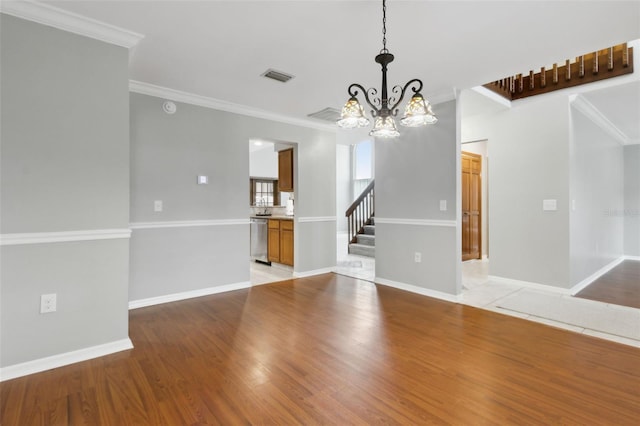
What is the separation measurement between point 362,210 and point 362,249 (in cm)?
108

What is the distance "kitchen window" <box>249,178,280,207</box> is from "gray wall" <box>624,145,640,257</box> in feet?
29.5

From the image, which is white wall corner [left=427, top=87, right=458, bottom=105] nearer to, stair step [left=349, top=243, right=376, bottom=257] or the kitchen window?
stair step [left=349, top=243, right=376, bottom=257]

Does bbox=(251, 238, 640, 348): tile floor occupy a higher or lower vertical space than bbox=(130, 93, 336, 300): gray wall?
lower

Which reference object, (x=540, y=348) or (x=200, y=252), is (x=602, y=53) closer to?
(x=540, y=348)

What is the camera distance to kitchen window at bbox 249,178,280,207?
33.9 feet

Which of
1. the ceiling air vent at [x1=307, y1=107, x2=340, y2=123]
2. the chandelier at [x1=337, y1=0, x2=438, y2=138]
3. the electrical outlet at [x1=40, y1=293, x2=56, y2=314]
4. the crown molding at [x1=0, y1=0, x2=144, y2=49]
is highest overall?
the ceiling air vent at [x1=307, y1=107, x2=340, y2=123]

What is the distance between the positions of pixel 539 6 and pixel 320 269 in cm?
418

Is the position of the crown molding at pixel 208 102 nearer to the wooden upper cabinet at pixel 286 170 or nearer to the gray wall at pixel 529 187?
the wooden upper cabinet at pixel 286 170

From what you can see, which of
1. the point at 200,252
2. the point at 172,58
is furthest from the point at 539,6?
the point at 200,252

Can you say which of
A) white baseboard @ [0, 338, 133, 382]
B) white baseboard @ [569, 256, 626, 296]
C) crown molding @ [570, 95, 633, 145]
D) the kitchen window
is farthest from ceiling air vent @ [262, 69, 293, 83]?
the kitchen window

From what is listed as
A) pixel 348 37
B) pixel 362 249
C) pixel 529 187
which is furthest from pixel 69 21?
pixel 362 249

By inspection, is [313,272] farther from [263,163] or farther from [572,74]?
[263,163]

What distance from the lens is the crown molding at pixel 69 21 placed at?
2090 millimetres

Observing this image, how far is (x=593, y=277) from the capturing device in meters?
4.72
